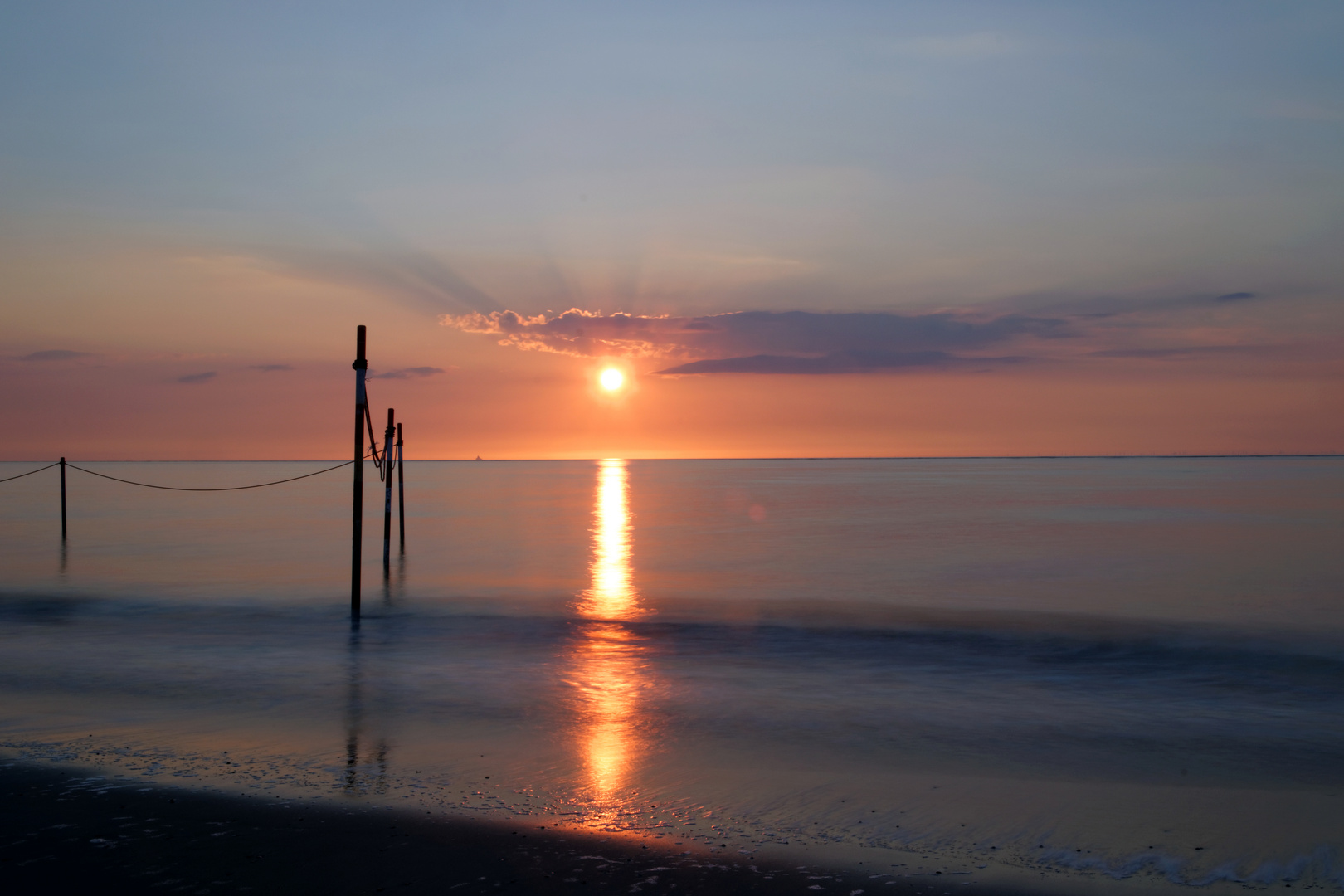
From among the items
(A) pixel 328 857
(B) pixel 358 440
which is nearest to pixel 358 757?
(A) pixel 328 857

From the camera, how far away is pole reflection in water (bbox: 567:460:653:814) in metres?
10.2

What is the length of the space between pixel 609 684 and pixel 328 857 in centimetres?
861

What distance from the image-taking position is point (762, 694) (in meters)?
15.0

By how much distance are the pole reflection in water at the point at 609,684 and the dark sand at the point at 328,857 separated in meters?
1.46

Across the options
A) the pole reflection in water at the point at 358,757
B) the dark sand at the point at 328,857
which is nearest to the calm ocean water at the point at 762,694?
the pole reflection in water at the point at 358,757

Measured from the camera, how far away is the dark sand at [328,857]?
6707 millimetres

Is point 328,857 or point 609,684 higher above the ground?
point 328,857

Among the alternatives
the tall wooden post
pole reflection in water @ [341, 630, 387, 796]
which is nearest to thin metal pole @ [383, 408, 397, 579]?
the tall wooden post

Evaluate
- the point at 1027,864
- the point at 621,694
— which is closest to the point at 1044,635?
the point at 621,694

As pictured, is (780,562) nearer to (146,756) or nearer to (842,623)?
(842,623)

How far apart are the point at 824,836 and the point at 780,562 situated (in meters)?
30.5

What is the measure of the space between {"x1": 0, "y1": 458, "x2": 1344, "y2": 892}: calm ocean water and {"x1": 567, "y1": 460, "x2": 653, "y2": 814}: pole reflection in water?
0.10 m

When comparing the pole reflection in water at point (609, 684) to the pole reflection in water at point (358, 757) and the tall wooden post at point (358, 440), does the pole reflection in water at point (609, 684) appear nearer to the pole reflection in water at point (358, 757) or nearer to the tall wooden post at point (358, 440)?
the pole reflection in water at point (358, 757)

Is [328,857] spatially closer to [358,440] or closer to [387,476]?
[358,440]
